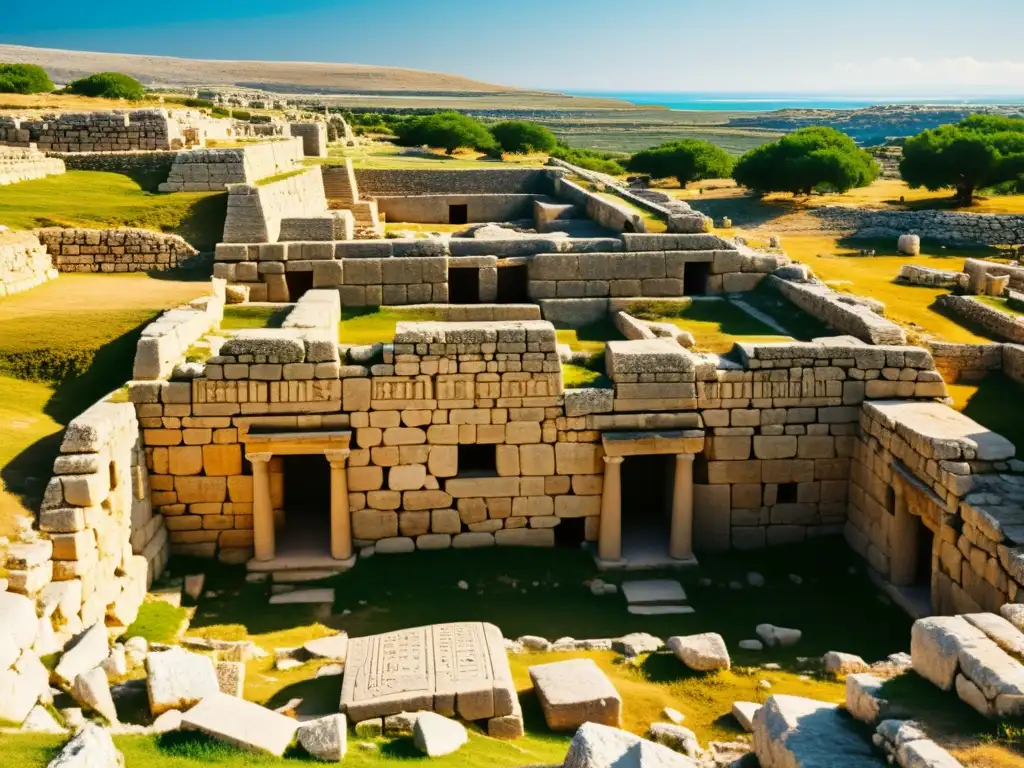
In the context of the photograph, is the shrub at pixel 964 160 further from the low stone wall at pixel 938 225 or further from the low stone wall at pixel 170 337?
the low stone wall at pixel 170 337

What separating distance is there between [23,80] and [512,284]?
32046mm

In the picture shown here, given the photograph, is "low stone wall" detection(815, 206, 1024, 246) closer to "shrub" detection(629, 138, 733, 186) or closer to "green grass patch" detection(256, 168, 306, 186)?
"shrub" detection(629, 138, 733, 186)

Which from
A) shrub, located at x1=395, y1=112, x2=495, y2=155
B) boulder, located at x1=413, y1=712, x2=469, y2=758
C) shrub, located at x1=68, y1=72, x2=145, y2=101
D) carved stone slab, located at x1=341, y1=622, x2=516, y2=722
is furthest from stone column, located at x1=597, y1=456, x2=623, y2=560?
shrub, located at x1=395, y1=112, x2=495, y2=155

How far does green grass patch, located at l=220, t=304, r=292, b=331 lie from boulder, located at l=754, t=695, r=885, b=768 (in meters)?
11.0

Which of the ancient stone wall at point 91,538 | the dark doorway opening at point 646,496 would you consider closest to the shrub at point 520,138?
the dark doorway opening at point 646,496

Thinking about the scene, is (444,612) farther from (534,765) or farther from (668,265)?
(668,265)

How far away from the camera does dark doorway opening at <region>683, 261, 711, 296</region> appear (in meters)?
19.8

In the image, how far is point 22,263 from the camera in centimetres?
1773

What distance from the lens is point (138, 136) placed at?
2588cm

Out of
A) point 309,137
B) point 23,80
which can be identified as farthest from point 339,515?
point 23,80

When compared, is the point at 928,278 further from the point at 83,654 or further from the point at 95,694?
the point at 95,694

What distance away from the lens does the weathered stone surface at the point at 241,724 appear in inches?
317

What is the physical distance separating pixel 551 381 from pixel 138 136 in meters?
16.1

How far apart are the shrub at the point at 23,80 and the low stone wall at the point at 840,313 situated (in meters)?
33.8
